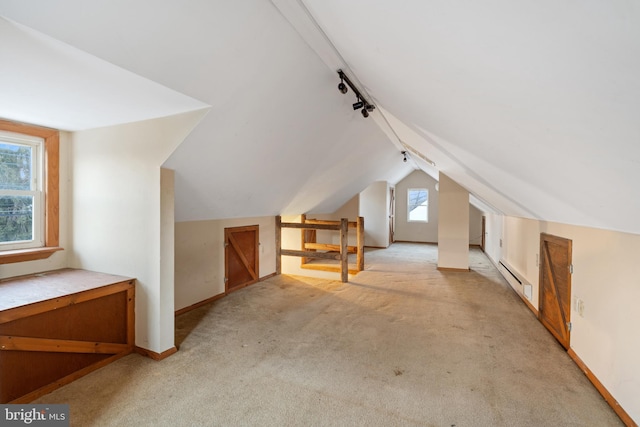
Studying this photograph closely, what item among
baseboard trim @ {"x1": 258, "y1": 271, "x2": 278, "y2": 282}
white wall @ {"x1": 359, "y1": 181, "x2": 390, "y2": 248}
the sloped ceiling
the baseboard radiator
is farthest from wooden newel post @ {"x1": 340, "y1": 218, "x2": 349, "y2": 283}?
white wall @ {"x1": 359, "y1": 181, "x2": 390, "y2": 248}

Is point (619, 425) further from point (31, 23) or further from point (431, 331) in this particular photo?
point (31, 23)

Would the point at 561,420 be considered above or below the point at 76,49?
below

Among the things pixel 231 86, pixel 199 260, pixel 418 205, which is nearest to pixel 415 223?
pixel 418 205

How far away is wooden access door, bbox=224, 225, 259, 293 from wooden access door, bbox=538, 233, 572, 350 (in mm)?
4242

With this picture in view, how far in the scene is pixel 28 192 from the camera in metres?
2.81

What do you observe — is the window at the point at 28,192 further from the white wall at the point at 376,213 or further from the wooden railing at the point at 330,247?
the white wall at the point at 376,213

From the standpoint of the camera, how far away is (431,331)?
3.16m

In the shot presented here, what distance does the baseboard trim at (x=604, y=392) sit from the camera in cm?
178

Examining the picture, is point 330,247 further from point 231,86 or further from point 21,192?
point 21,192

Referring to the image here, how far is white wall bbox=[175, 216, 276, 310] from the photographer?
3686 mm

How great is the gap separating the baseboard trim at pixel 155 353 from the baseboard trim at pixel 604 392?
11.3 feet

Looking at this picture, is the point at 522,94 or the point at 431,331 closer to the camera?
the point at 522,94

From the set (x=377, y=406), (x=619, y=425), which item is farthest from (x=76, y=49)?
(x=619, y=425)

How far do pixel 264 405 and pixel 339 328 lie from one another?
142cm
